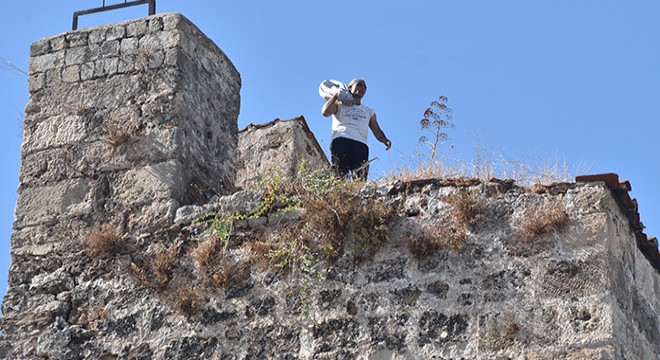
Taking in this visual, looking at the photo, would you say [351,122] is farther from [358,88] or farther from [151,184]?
[151,184]

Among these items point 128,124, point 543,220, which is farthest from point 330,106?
point 543,220

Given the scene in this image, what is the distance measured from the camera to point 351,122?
1056 cm

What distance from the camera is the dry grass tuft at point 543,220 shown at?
8234mm

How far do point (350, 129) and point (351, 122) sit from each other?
8cm

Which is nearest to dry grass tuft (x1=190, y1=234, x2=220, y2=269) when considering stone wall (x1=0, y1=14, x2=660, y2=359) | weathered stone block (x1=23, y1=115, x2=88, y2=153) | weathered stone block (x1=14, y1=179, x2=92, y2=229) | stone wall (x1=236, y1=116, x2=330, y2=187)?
stone wall (x1=0, y1=14, x2=660, y2=359)

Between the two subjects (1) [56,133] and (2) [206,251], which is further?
(1) [56,133]

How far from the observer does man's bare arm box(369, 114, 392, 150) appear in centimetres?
1086

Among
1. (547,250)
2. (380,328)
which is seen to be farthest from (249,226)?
(547,250)

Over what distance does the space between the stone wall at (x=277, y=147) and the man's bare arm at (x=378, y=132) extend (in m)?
1.14

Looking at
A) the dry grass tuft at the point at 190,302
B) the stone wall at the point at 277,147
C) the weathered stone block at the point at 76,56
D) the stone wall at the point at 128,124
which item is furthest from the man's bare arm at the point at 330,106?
the dry grass tuft at the point at 190,302

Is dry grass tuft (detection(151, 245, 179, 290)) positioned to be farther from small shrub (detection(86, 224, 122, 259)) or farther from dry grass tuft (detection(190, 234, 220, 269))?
small shrub (detection(86, 224, 122, 259))

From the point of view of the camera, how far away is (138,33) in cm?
977

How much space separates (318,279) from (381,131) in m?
2.65

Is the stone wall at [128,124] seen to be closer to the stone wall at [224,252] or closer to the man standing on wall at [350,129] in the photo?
the stone wall at [224,252]
